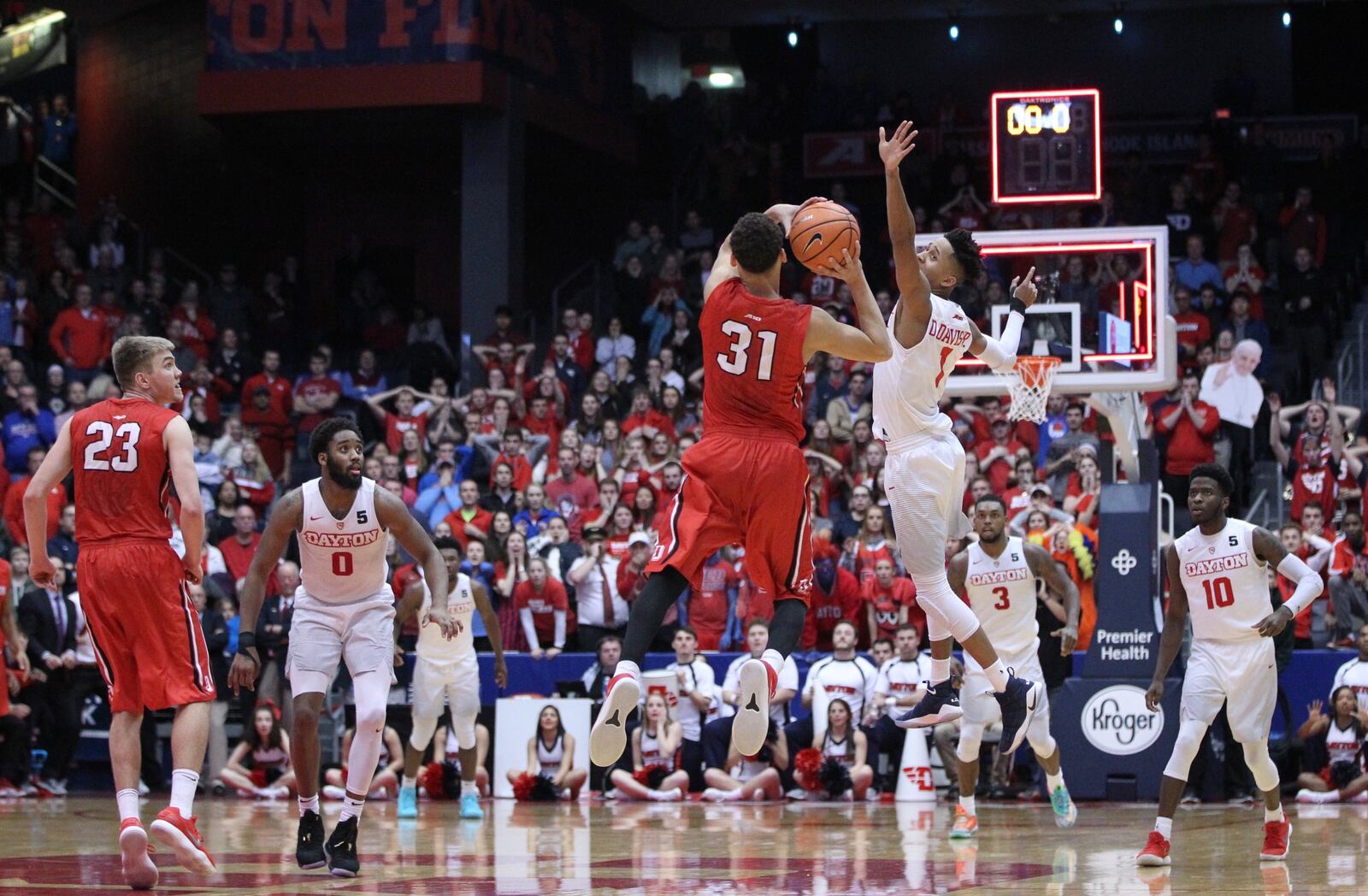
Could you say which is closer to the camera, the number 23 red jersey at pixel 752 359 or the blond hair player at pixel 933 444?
the number 23 red jersey at pixel 752 359

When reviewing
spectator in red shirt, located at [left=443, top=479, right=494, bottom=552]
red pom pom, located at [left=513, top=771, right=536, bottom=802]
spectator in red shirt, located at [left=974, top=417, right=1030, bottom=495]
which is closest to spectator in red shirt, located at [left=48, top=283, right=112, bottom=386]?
spectator in red shirt, located at [left=443, top=479, right=494, bottom=552]

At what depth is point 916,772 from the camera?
1558cm

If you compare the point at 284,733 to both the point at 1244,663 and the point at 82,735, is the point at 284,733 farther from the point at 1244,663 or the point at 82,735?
the point at 1244,663

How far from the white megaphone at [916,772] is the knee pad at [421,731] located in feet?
13.1

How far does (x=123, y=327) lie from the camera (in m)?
21.2

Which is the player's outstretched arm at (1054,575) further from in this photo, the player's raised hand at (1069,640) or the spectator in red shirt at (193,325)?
the spectator in red shirt at (193,325)

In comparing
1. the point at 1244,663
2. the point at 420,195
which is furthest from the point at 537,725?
the point at 420,195

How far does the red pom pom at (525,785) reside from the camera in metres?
16.1

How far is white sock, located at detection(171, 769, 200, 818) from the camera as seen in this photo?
8.62 m

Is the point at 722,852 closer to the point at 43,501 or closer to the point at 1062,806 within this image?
the point at 1062,806

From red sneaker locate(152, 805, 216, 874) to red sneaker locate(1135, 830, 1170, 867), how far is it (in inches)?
188

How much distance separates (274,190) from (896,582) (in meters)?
14.8

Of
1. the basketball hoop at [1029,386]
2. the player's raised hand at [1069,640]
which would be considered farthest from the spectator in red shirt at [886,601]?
the player's raised hand at [1069,640]

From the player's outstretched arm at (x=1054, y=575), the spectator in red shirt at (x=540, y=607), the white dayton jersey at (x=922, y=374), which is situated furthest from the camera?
the spectator in red shirt at (x=540, y=607)
